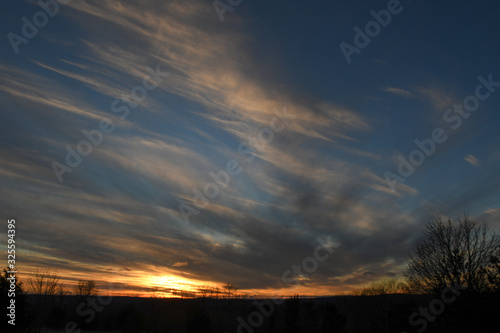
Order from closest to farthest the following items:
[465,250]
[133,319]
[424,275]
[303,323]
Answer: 1. [465,250]
2. [424,275]
3. [133,319]
4. [303,323]

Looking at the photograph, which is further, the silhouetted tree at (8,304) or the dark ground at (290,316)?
the dark ground at (290,316)

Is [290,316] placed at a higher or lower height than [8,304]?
lower

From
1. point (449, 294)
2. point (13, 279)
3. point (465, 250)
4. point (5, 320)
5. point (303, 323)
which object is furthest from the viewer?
point (303, 323)

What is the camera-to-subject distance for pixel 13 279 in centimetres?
1983

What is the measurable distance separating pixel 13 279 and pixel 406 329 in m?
37.9

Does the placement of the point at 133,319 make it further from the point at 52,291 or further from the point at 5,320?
the point at 5,320

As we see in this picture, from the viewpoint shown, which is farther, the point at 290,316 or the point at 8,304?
the point at 290,316

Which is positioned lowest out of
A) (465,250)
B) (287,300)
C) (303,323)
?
(303,323)

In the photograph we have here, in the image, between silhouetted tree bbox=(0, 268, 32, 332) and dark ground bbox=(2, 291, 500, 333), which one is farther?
dark ground bbox=(2, 291, 500, 333)

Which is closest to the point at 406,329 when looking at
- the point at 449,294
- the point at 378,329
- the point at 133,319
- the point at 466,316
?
the point at 449,294

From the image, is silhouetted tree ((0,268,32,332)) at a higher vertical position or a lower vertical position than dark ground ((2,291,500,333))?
higher

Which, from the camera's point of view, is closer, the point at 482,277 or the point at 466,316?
the point at 466,316

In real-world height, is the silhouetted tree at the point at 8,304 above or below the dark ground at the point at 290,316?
above

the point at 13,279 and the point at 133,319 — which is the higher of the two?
the point at 13,279
